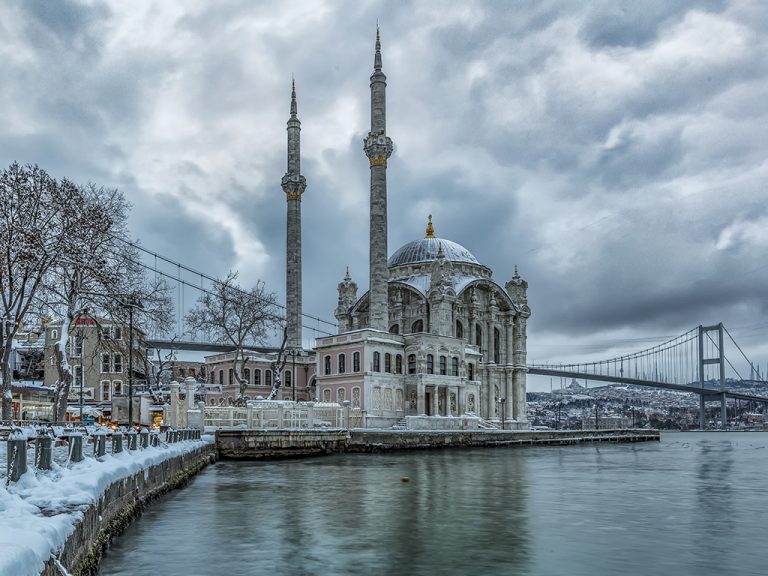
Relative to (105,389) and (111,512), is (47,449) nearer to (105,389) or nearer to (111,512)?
(111,512)

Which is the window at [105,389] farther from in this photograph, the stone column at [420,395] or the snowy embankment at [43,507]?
the snowy embankment at [43,507]

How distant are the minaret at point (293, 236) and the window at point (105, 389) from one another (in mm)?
14828

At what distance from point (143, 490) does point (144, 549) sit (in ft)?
10.1

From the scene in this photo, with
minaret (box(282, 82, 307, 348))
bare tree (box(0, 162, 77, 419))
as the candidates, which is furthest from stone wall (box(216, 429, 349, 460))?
minaret (box(282, 82, 307, 348))

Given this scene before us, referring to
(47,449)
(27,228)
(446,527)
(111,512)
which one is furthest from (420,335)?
(47,449)

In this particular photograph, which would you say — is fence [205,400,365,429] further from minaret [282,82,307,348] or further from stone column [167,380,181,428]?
minaret [282,82,307,348]

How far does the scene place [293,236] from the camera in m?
64.1

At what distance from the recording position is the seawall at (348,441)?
36.2 meters

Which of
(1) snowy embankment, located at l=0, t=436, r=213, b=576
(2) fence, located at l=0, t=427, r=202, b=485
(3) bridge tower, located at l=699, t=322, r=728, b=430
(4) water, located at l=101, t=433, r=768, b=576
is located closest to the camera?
(1) snowy embankment, located at l=0, t=436, r=213, b=576

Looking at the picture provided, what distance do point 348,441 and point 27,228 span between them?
2260 cm

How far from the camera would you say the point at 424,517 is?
16906mm

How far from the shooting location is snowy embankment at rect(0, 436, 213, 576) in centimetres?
522

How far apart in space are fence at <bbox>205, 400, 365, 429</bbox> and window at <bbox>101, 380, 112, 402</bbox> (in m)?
23.8

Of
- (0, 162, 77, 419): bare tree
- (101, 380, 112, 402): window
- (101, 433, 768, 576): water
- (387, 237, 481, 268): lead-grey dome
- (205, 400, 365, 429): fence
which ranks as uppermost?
(387, 237, 481, 268): lead-grey dome
